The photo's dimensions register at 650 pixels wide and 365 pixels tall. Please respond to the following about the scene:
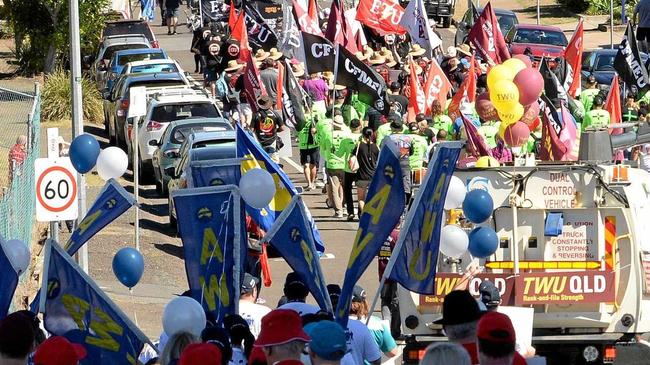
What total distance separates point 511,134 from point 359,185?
20.3 feet

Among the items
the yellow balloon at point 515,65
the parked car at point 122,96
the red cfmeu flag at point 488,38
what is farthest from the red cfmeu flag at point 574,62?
the yellow balloon at point 515,65

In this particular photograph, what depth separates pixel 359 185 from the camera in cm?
2370

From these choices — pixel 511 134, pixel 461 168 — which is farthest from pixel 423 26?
pixel 461 168

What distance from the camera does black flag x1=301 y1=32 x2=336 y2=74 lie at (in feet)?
90.6

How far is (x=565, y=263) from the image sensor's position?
46.5 ft

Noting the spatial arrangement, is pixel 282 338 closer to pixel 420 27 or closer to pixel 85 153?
pixel 85 153

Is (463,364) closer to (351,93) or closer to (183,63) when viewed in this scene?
(351,93)

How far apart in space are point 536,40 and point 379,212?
31055 millimetres

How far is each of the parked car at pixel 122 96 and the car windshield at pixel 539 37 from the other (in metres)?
11.2

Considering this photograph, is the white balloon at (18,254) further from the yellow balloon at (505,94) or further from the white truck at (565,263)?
the yellow balloon at (505,94)

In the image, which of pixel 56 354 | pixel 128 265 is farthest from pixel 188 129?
pixel 56 354

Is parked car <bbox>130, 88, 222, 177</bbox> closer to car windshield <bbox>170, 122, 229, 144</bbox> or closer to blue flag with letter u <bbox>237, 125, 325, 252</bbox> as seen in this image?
car windshield <bbox>170, 122, 229, 144</bbox>

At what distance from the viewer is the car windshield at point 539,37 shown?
134 ft

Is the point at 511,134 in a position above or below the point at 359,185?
above
